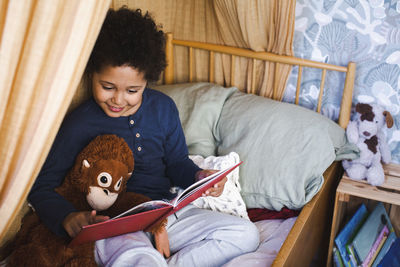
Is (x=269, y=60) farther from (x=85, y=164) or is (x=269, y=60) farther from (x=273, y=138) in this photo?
(x=85, y=164)

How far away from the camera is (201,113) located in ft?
5.58

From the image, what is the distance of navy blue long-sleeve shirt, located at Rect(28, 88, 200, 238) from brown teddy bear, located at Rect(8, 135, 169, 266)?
4 cm

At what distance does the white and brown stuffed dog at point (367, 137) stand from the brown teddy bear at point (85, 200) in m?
0.88

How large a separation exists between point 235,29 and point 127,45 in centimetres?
78

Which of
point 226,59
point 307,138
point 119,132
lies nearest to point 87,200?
point 119,132

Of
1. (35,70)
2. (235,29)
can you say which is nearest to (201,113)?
(235,29)

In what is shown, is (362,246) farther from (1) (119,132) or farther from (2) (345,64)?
(1) (119,132)

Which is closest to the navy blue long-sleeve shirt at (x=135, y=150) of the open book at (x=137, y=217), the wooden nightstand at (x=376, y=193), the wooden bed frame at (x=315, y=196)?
the open book at (x=137, y=217)

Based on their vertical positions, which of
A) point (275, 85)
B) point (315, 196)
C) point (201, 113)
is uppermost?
point (275, 85)

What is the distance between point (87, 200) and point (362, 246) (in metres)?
1.13

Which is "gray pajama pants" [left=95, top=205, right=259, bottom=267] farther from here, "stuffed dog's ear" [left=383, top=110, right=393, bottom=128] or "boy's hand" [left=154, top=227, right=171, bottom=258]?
"stuffed dog's ear" [left=383, top=110, right=393, bottom=128]

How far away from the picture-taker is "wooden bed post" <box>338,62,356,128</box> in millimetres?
1620

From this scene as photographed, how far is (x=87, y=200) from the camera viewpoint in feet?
3.74

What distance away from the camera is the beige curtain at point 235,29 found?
168 centimetres
